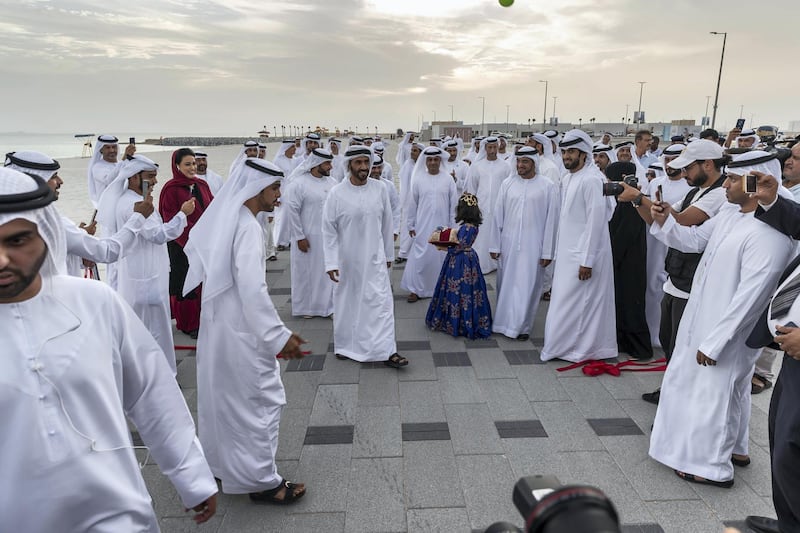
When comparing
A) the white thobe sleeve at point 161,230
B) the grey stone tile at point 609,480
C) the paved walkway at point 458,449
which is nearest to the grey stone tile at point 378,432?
the paved walkway at point 458,449

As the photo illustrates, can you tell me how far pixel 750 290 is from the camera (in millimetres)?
2691

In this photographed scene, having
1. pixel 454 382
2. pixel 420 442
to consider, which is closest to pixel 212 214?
pixel 420 442

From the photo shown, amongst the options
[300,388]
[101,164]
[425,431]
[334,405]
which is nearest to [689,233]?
[425,431]

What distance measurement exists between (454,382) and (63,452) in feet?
10.8

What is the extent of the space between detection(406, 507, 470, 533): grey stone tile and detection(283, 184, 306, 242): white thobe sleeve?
12.6 feet

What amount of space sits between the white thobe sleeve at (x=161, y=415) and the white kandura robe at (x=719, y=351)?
107 inches

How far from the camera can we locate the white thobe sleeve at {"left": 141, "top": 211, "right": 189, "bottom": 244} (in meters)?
3.75

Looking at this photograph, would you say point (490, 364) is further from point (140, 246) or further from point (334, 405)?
point (140, 246)

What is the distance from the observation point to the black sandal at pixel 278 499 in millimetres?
2826

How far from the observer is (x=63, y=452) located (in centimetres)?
135

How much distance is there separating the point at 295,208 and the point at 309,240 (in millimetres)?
452

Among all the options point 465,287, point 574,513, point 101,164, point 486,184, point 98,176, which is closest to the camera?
point 574,513

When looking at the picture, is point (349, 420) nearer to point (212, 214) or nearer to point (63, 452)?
point (212, 214)

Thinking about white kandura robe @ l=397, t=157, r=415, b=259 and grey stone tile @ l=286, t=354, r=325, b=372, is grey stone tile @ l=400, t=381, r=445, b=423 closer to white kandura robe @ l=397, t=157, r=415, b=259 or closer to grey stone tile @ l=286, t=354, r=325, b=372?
grey stone tile @ l=286, t=354, r=325, b=372
